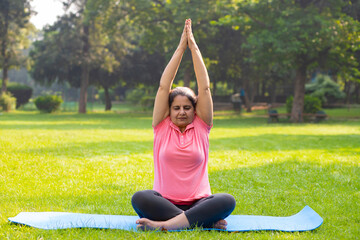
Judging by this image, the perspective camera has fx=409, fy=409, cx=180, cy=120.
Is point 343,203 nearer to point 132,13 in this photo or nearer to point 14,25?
point 132,13

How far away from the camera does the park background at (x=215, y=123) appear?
529 centimetres

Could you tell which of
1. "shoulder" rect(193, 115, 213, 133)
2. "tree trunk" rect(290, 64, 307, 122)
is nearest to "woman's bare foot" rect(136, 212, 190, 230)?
"shoulder" rect(193, 115, 213, 133)

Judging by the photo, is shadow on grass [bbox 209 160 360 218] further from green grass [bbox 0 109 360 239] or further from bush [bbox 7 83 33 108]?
bush [bbox 7 83 33 108]

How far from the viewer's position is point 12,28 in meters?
32.3

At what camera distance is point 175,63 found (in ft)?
13.6

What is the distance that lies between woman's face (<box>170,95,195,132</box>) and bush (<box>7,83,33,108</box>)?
37.2m

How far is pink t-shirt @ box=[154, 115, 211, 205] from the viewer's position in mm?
3969

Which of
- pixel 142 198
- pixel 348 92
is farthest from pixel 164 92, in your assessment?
pixel 348 92

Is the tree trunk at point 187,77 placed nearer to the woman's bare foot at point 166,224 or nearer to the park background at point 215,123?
the park background at point 215,123

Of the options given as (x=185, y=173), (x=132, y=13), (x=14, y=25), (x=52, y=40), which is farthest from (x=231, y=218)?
(x=14, y=25)

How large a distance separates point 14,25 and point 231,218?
3215 centimetres

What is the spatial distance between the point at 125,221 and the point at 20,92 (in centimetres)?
3774

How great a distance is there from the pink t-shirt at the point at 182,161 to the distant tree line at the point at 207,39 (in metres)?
16.2

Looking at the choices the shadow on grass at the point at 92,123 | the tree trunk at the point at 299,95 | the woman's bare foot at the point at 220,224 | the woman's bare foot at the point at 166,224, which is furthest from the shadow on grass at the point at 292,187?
the tree trunk at the point at 299,95
